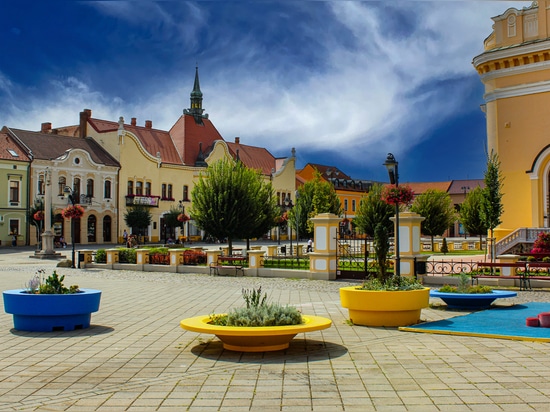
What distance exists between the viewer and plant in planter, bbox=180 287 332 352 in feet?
27.5

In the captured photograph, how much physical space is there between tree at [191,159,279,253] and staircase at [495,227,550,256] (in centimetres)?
1150

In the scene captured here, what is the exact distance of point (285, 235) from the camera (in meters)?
78.6

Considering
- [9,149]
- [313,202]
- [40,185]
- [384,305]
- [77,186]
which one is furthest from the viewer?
[77,186]

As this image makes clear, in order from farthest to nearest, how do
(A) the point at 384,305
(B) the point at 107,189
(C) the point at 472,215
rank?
(B) the point at 107,189
(C) the point at 472,215
(A) the point at 384,305

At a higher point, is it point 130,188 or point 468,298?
point 130,188

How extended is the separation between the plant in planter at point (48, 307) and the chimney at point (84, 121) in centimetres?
5363

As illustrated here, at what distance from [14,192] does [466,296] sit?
152ft

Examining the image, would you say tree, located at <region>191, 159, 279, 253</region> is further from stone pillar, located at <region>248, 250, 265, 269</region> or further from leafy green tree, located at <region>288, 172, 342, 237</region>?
leafy green tree, located at <region>288, 172, 342, 237</region>

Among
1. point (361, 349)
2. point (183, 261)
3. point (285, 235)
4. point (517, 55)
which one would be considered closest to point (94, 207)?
point (285, 235)

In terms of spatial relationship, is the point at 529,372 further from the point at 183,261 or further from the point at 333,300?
the point at 183,261

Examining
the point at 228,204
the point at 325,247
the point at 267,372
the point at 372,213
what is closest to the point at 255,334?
the point at 267,372

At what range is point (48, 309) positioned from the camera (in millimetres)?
10453

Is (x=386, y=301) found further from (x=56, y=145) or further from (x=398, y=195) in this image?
(x=56, y=145)

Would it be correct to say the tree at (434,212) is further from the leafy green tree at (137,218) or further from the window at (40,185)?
the window at (40,185)
